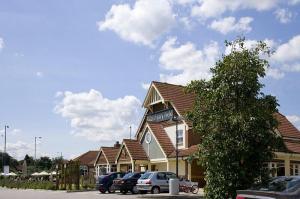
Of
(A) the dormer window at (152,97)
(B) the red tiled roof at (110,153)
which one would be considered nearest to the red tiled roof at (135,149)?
(A) the dormer window at (152,97)

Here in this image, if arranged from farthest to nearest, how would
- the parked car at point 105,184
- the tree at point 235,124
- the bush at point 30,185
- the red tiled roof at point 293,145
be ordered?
the bush at point 30,185, the red tiled roof at point 293,145, the parked car at point 105,184, the tree at point 235,124

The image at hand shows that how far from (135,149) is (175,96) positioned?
6027 mm

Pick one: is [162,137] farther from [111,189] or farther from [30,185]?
[30,185]

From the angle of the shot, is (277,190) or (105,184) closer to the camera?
(277,190)

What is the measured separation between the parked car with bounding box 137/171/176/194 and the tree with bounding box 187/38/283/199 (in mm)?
14814

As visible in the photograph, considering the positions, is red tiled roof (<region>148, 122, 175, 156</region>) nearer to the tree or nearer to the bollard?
the bollard

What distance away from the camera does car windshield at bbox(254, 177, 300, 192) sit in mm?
11040

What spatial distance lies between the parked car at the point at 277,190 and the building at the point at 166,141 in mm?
29940

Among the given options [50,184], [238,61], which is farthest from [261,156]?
[50,184]

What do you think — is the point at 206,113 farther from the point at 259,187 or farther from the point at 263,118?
the point at 259,187

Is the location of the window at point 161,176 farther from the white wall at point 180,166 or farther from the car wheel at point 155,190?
the white wall at point 180,166

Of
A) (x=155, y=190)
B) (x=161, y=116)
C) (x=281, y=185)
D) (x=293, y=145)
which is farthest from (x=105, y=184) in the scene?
(x=281, y=185)

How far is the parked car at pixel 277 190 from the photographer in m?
10.6

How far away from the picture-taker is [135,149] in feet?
157
